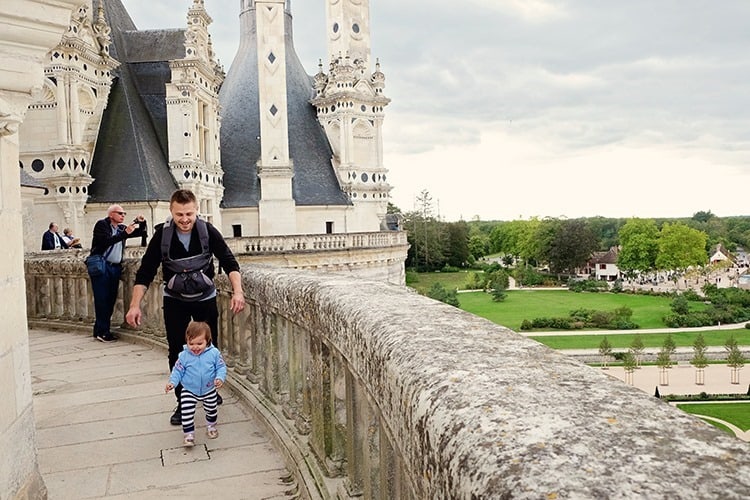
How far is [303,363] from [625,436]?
254 cm

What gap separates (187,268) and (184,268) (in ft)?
0.06

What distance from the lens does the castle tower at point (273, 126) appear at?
28.8m

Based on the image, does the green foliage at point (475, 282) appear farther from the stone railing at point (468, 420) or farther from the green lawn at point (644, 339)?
the stone railing at point (468, 420)

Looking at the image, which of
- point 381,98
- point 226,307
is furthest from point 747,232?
point 226,307

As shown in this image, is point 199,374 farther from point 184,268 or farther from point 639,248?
point 639,248

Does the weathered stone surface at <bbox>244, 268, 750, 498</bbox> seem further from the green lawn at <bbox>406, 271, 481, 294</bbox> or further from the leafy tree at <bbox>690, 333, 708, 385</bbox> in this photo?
the green lawn at <bbox>406, 271, 481, 294</bbox>

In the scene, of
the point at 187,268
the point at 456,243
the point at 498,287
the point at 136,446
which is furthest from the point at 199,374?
the point at 456,243

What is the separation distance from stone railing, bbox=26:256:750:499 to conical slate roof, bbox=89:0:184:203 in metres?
22.8

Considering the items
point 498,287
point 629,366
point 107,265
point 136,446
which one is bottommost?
point 629,366

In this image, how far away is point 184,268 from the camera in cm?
412


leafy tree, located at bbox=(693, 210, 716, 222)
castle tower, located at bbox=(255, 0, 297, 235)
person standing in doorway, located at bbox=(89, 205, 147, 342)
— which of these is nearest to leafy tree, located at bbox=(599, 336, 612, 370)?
castle tower, located at bbox=(255, 0, 297, 235)

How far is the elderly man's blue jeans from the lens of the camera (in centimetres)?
735

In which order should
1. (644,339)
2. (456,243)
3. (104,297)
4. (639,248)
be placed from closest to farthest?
(104,297) → (644,339) → (639,248) → (456,243)

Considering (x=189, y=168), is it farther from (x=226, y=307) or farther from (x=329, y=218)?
(x=226, y=307)
